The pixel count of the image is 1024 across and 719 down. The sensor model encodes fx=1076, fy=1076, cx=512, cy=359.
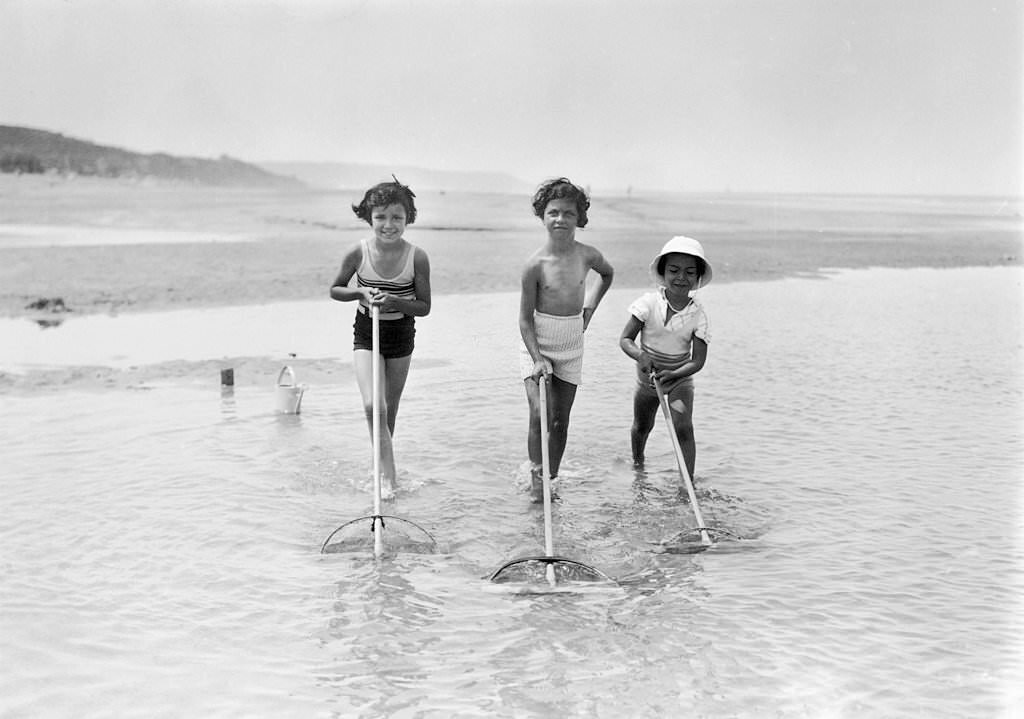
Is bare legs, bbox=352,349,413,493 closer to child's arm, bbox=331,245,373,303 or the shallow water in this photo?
the shallow water

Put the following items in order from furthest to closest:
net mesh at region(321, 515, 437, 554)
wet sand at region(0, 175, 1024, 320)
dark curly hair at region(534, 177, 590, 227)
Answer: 1. wet sand at region(0, 175, 1024, 320)
2. dark curly hair at region(534, 177, 590, 227)
3. net mesh at region(321, 515, 437, 554)

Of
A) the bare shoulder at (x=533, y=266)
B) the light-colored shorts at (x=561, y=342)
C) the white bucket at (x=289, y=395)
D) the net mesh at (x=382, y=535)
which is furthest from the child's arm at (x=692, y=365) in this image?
the white bucket at (x=289, y=395)

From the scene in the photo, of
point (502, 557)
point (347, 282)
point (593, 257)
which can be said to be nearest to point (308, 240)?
point (347, 282)

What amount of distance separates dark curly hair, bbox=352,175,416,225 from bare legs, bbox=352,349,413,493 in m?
0.75

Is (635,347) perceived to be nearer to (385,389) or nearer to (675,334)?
(675,334)

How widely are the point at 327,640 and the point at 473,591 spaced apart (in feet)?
2.33

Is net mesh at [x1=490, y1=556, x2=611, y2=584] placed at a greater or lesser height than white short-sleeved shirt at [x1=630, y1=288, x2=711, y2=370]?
lesser

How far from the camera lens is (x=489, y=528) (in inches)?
205

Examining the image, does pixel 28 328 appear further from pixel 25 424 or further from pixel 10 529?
pixel 10 529

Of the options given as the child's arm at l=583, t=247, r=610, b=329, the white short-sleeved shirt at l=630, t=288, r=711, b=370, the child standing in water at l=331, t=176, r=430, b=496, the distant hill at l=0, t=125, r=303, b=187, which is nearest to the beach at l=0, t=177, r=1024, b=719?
the child standing in water at l=331, t=176, r=430, b=496

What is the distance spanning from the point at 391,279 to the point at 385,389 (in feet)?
2.03

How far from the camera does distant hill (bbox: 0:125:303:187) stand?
31.7m

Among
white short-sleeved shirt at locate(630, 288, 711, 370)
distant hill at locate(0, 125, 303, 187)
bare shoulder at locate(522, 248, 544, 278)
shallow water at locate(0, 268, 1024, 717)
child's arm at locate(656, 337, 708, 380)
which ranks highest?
distant hill at locate(0, 125, 303, 187)

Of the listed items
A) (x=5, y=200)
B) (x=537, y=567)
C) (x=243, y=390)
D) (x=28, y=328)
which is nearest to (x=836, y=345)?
(x=243, y=390)
